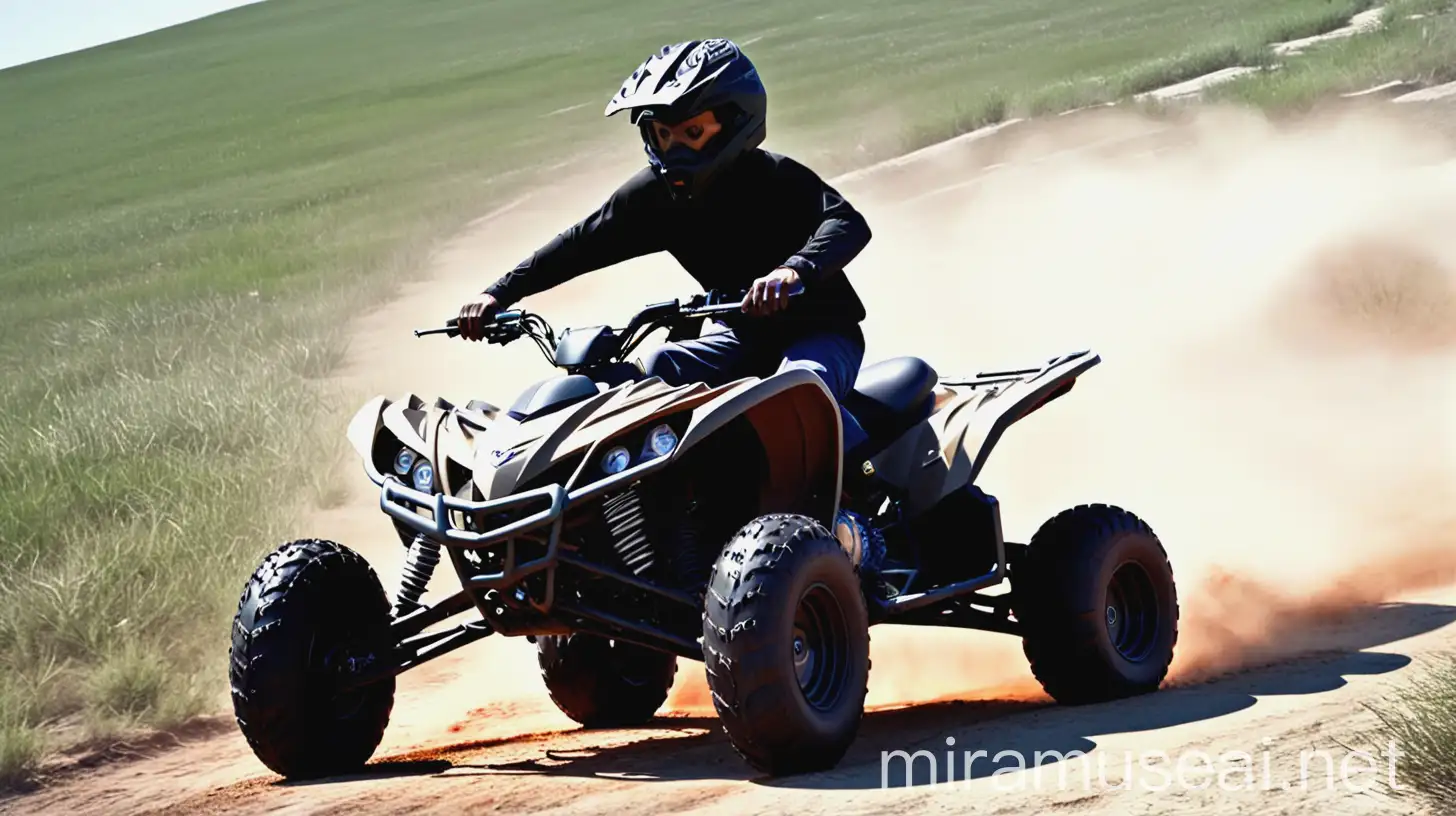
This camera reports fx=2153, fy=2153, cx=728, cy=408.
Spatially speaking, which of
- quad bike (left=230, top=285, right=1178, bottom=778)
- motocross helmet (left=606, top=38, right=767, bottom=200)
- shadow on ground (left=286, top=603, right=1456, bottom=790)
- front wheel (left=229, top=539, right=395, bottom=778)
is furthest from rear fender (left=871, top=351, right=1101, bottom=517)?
front wheel (left=229, top=539, right=395, bottom=778)

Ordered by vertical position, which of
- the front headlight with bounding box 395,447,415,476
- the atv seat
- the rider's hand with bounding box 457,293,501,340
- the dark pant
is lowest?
the front headlight with bounding box 395,447,415,476

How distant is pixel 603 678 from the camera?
380 inches

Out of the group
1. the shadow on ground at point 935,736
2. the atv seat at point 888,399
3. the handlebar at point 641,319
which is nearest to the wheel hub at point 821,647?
the shadow on ground at point 935,736

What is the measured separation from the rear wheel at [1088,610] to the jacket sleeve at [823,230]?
5.24ft

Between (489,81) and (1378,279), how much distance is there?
35145 millimetres

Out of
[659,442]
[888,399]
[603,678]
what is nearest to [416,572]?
[659,442]

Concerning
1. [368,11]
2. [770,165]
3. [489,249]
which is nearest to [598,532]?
[770,165]

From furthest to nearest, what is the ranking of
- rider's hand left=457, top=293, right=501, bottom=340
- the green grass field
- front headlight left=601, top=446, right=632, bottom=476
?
the green grass field
rider's hand left=457, top=293, right=501, bottom=340
front headlight left=601, top=446, right=632, bottom=476

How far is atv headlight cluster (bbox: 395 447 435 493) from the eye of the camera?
298 inches

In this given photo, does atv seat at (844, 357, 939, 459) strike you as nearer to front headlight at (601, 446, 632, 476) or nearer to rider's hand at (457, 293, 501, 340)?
rider's hand at (457, 293, 501, 340)

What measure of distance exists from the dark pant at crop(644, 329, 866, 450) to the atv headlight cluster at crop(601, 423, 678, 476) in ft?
2.28

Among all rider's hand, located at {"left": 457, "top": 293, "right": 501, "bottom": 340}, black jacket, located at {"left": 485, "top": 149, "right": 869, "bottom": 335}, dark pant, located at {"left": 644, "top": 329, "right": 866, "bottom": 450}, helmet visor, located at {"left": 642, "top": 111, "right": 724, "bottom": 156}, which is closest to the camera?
dark pant, located at {"left": 644, "top": 329, "right": 866, "bottom": 450}

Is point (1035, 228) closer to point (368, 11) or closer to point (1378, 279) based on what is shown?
point (1378, 279)

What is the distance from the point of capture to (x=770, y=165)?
8398 millimetres
